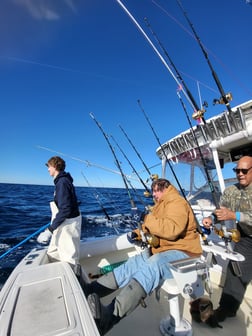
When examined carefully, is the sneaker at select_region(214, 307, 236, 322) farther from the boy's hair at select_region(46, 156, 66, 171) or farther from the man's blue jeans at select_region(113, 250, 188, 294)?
the boy's hair at select_region(46, 156, 66, 171)

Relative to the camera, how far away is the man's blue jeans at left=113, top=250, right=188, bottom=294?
164 cm

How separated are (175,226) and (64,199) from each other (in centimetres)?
127

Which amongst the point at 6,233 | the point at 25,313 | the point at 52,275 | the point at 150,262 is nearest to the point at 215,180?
the point at 150,262

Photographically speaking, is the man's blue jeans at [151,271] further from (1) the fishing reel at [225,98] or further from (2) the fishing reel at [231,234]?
(1) the fishing reel at [225,98]

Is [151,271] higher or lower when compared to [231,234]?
lower

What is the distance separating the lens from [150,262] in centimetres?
181

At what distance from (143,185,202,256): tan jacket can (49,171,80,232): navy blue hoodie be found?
91 centimetres

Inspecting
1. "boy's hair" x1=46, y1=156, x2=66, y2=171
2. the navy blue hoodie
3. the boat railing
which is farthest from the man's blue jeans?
the boat railing

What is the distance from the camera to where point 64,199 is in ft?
7.26

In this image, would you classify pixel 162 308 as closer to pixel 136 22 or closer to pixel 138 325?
pixel 138 325

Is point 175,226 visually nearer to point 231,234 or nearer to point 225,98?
point 231,234

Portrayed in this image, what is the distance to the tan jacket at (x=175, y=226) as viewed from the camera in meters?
1.79

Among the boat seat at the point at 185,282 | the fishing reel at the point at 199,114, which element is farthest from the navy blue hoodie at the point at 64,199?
the fishing reel at the point at 199,114

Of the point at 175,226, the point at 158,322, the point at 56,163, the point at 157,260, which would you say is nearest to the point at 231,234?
the point at 175,226
